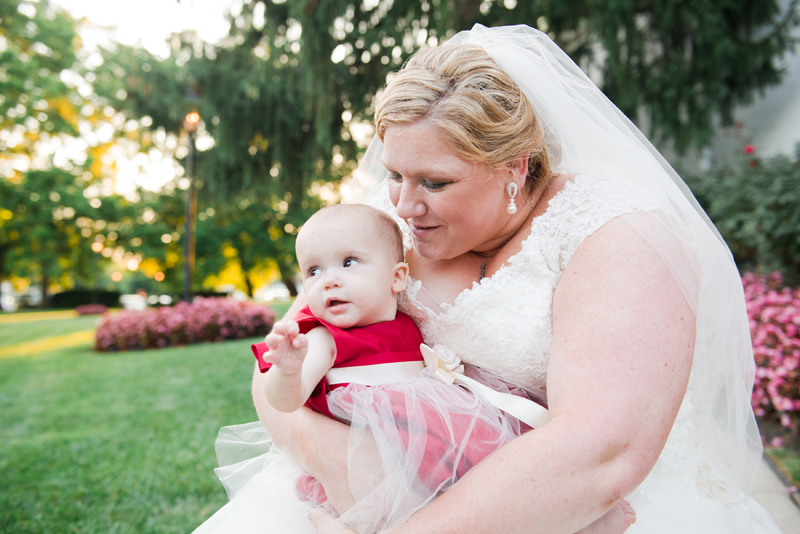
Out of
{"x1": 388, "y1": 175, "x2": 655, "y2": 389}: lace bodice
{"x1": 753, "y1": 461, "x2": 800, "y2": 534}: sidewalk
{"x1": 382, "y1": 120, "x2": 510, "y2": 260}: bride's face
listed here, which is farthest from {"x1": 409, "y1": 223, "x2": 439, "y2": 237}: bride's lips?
{"x1": 753, "y1": 461, "x2": 800, "y2": 534}: sidewalk

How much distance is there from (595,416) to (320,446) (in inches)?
28.2

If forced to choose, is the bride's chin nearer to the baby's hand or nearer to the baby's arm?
the baby's arm

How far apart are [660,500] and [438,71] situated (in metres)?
1.42

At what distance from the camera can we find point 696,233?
5.13 feet

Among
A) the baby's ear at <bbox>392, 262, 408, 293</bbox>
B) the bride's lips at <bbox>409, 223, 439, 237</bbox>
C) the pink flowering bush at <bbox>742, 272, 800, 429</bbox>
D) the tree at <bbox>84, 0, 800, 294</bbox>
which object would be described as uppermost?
the tree at <bbox>84, 0, 800, 294</bbox>

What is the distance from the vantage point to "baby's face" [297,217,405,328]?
4.78 ft

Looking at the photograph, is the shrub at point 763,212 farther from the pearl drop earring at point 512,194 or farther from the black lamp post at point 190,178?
the black lamp post at point 190,178

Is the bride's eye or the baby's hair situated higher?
the bride's eye

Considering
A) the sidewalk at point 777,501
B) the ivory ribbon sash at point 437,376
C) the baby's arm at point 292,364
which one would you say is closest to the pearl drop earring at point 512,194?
the ivory ribbon sash at point 437,376

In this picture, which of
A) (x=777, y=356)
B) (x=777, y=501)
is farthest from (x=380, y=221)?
(x=777, y=356)

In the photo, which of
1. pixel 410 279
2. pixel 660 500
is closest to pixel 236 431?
pixel 410 279

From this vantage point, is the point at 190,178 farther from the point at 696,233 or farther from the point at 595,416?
the point at 595,416

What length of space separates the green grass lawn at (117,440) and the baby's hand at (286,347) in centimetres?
246

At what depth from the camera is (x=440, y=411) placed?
1293mm
